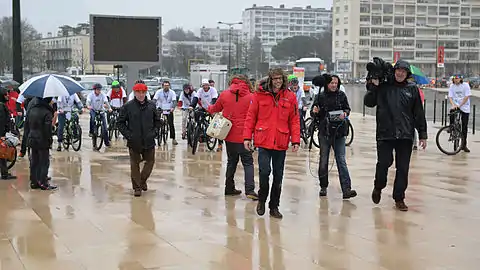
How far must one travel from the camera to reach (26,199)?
9.29 metres

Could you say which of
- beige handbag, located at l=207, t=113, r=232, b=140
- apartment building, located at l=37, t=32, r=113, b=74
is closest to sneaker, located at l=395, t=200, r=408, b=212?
beige handbag, located at l=207, t=113, r=232, b=140

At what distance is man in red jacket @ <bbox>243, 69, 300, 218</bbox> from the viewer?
776 cm

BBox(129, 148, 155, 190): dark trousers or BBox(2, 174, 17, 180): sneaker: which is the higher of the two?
BBox(129, 148, 155, 190): dark trousers

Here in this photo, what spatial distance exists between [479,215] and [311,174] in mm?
3871

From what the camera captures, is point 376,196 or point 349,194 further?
point 349,194

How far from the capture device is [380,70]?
8.34 meters

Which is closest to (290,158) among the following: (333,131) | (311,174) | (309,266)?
(311,174)

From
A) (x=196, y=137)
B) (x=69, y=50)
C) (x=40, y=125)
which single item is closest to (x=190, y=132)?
(x=196, y=137)

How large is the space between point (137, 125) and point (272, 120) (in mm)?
2494

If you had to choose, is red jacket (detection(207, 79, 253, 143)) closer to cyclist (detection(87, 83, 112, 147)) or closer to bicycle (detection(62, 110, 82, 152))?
bicycle (detection(62, 110, 82, 152))

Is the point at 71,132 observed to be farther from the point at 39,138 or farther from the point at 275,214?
the point at 275,214

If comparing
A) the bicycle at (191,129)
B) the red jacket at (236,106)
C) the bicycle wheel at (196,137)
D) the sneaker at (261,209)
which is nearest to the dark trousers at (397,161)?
the sneaker at (261,209)

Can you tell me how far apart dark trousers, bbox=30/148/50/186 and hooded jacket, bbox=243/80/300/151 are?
3.76 metres

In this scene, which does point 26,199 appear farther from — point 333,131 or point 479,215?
point 479,215
